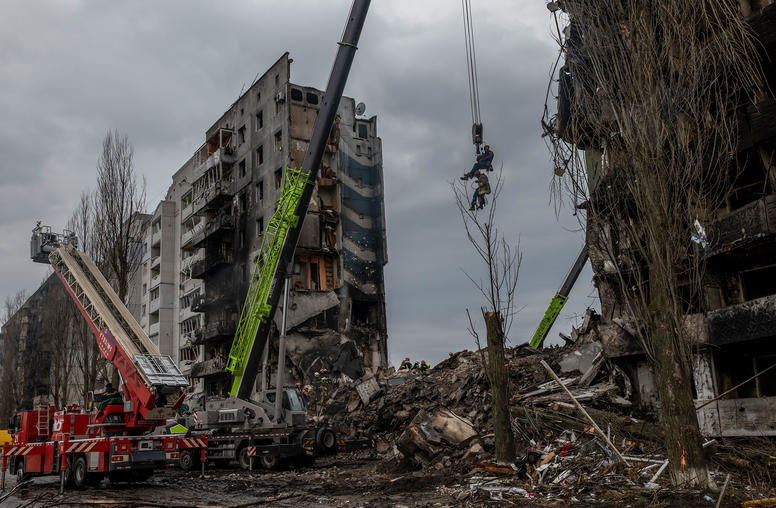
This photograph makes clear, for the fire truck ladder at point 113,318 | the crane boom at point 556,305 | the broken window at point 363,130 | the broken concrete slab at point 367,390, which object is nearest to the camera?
the fire truck ladder at point 113,318

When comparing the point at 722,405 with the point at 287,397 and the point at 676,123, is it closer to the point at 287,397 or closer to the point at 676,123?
the point at 676,123

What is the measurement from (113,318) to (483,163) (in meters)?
12.2

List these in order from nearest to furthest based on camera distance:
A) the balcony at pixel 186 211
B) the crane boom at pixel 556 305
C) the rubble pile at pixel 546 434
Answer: the rubble pile at pixel 546 434
the crane boom at pixel 556 305
the balcony at pixel 186 211

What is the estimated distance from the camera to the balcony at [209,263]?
49.2 meters

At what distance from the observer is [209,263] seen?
50438 mm

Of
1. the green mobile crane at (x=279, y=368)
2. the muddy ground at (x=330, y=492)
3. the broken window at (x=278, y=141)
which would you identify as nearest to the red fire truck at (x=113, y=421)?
the muddy ground at (x=330, y=492)

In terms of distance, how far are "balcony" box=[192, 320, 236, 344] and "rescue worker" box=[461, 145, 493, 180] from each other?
2847 centimetres

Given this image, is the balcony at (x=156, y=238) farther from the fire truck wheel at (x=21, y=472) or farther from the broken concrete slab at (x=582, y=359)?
the broken concrete slab at (x=582, y=359)

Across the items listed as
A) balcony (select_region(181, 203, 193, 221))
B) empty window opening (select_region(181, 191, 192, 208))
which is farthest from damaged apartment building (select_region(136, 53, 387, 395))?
empty window opening (select_region(181, 191, 192, 208))

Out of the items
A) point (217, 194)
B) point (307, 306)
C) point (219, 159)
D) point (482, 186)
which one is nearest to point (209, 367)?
point (307, 306)

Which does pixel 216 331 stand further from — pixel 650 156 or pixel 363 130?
pixel 650 156

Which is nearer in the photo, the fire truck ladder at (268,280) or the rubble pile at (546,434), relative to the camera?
the rubble pile at (546,434)

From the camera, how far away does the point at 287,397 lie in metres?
22.1

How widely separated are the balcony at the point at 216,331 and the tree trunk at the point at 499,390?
34.5 m
